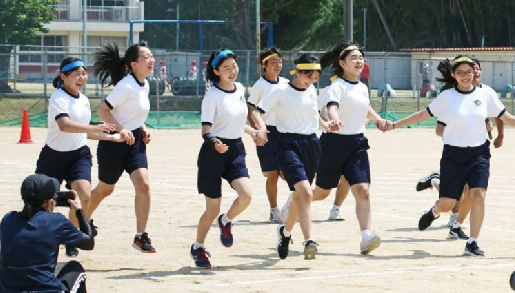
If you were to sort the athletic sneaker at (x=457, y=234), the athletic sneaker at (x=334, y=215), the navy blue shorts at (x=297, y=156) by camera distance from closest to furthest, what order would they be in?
the navy blue shorts at (x=297, y=156) → the athletic sneaker at (x=457, y=234) → the athletic sneaker at (x=334, y=215)

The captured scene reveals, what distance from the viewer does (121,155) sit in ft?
36.1

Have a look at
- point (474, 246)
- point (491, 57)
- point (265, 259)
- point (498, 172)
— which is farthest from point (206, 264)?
point (491, 57)

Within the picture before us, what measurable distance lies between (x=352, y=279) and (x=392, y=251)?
5.99 ft

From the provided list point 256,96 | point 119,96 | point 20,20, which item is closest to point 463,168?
point 256,96

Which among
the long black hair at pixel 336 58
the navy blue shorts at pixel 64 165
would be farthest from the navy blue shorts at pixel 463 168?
the navy blue shorts at pixel 64 165

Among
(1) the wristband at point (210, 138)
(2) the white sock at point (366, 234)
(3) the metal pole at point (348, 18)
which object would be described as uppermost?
(3) the metal pole at point (348, 18)

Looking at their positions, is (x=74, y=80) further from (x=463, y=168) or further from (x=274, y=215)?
(x=463, y=168)

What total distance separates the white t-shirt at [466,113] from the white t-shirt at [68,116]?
3534mm

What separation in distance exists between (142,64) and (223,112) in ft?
3.76

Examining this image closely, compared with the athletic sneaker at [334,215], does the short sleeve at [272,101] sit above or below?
above

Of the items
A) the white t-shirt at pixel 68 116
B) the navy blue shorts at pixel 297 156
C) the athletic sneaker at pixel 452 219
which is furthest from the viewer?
the athletic sneaker at pixel 452 219

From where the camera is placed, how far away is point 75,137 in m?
10.9

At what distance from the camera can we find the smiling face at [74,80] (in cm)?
1080

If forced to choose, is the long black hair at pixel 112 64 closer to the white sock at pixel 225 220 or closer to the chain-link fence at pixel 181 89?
the white sock at pixel 225 220
